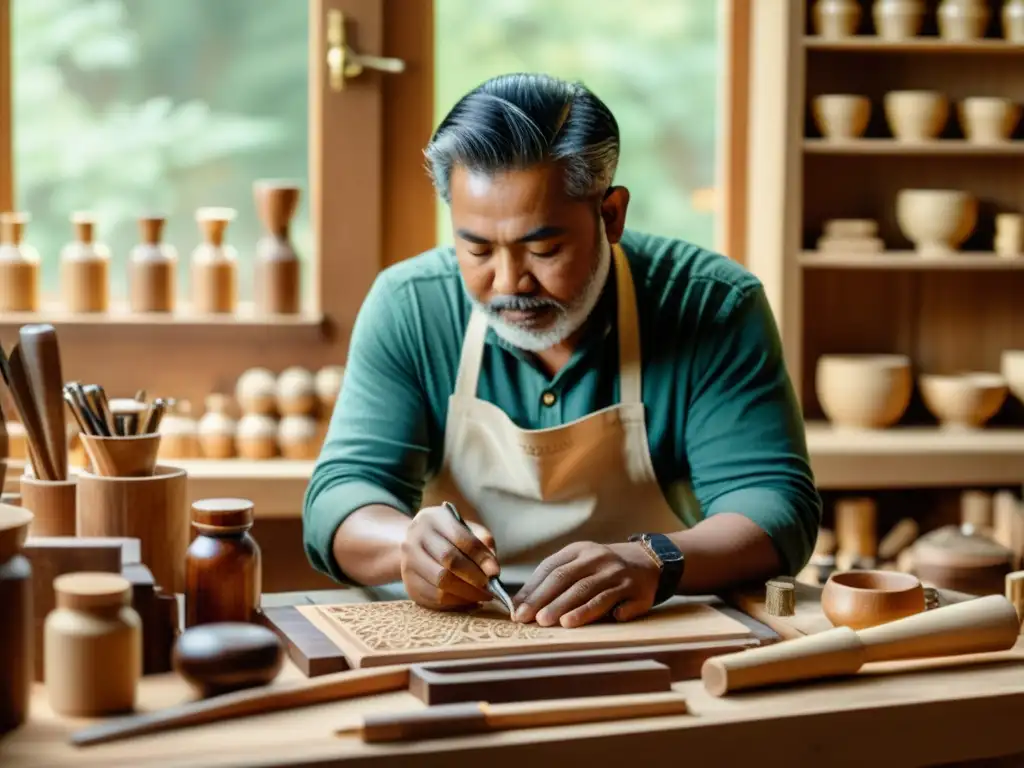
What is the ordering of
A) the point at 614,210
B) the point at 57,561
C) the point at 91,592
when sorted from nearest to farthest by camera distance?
the point at 91,592 < the point at 57,561 < the point at 614,210

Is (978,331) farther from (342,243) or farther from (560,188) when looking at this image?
(560,188)

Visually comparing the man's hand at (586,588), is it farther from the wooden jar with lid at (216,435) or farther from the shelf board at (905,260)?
the shelf board at (905,260)

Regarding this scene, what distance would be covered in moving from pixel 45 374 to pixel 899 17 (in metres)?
2.97

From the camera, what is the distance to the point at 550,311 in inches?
91.7

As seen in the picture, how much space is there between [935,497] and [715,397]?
212 cm

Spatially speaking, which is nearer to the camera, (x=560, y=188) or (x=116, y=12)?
(x=560, y=188)

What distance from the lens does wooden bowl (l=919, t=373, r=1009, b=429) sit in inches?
162

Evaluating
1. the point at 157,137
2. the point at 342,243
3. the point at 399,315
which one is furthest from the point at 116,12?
the point at 399,315

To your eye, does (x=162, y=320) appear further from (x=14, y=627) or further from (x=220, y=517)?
(x=14, y=627)

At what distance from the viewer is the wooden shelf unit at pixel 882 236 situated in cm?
402

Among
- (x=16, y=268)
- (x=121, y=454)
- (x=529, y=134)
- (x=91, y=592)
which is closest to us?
(x=91, y=592)

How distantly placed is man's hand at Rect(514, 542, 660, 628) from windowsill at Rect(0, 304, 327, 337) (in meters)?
2.17

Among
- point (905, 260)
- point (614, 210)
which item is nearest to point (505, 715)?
point (614, 210)

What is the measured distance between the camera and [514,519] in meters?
2.59
